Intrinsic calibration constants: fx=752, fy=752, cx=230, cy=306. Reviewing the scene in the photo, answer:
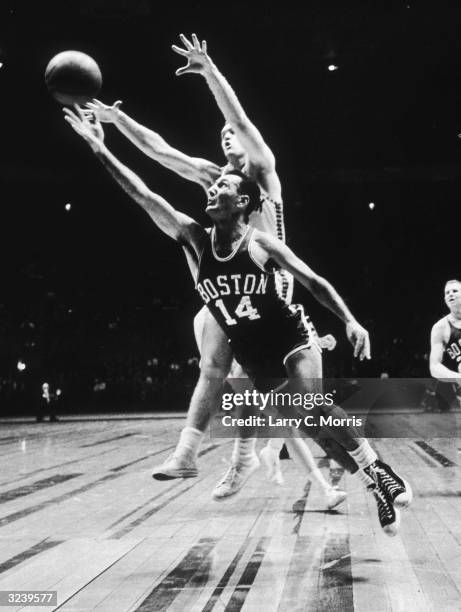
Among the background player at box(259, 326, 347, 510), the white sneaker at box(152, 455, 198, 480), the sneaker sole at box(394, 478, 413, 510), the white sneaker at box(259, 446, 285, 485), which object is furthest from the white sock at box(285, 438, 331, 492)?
the white sneaker at box(152, 455, 198, 480)

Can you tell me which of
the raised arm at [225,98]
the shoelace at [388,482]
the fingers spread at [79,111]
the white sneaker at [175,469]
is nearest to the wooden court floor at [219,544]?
the shoelace at [388,482]

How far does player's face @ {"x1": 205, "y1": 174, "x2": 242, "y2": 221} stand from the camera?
3201 millimetres

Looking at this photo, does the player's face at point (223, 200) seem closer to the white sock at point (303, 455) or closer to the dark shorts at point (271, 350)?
the dark shorts at point (271, 350)

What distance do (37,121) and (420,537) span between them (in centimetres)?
387

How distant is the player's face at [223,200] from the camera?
320 cm

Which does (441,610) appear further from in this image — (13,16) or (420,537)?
(13,16)

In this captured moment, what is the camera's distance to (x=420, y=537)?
3.90 metres

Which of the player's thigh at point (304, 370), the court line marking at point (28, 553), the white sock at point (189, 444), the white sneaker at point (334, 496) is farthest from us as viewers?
the white sneaker at point (334, 496)

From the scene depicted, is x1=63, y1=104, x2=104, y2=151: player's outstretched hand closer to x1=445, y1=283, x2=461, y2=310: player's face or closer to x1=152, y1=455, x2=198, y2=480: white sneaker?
x1=152, y1=455, x2=198, y2=480: white sneaker

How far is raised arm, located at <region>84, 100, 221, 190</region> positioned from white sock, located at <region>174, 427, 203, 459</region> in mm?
1205

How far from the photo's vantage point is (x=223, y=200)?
3227mm

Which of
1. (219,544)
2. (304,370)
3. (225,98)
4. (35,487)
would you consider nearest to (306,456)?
(219,544)

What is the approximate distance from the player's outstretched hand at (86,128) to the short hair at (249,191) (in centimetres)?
59

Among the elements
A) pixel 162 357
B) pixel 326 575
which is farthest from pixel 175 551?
pixel 162 357
